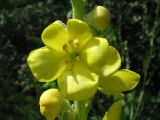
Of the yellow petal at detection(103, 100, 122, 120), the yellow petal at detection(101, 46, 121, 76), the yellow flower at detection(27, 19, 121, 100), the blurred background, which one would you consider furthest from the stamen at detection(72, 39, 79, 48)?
the blurred background

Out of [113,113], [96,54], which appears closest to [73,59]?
[96,54]

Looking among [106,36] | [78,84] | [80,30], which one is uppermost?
[80,30]

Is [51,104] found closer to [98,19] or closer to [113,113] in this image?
[113,113]

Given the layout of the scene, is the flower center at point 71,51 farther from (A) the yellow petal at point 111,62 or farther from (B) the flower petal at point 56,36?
(A) the yellow petal at point 111,62

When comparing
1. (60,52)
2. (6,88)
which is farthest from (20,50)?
(60,52)

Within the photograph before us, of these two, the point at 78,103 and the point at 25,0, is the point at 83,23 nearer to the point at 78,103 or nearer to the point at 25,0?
the point at 78,103

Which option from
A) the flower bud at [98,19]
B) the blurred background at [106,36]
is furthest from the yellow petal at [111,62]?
the blurred background at [106,36]

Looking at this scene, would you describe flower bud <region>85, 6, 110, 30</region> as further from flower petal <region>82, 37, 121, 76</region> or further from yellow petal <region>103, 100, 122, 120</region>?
yellow petal <region>103, 100, 122, 120</region>
